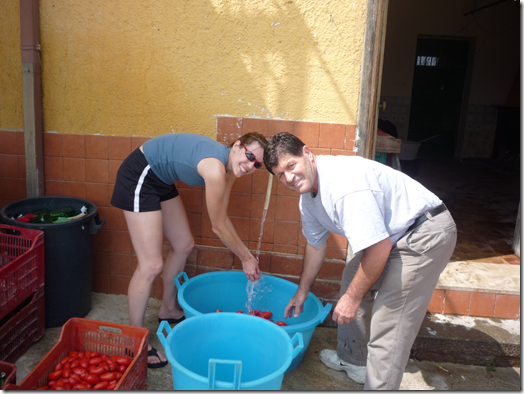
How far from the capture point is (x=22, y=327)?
2.75 m

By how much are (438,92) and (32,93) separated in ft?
28.3

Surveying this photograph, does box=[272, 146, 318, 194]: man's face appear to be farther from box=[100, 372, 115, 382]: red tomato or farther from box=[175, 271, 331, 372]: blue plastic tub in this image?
box=[100, 372, 115, 382]: red tomato

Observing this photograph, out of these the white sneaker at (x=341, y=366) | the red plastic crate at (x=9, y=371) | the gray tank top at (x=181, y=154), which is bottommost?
the white sneaker at (x=341, y=366)

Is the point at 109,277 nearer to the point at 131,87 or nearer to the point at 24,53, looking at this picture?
the point at 131,87

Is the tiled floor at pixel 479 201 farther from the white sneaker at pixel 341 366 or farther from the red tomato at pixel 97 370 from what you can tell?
the red tomato at pixel 97 370

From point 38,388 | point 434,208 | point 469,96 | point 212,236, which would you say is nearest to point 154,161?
point 212,236

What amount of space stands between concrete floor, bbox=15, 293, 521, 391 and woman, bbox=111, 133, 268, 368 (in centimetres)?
61

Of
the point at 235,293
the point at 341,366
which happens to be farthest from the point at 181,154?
the point at 341,366

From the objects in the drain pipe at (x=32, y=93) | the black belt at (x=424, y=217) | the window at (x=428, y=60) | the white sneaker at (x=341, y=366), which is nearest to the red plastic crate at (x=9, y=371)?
the drain pipe at (x=32, y=93)

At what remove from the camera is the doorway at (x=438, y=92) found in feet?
30.6

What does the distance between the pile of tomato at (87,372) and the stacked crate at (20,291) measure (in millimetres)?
482

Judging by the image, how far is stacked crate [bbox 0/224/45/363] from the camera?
8.38ft

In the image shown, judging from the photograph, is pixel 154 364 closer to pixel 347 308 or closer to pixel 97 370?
pixel 97 370

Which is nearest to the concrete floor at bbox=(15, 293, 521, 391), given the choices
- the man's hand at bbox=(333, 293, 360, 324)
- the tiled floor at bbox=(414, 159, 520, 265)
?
the man's hand at bbox=(333, 293, 360, 324)
